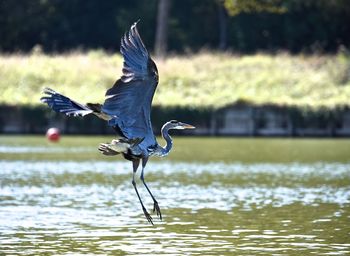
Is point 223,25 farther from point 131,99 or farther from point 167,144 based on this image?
point 131,99

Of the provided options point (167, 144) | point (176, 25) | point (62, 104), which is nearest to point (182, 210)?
point (167, 144)

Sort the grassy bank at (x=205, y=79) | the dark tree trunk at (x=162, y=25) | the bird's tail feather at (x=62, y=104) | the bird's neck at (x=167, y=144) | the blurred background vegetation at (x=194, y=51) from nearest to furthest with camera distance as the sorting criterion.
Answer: the bird's tail feather at (x=62, y=104) → the bird's neck at (x=167, y=144) → the grassy bank at (x=205, y=79) → the blurred background vegetation at (x=194, y=51) → the dark tree trunk at (x=162, y=25)

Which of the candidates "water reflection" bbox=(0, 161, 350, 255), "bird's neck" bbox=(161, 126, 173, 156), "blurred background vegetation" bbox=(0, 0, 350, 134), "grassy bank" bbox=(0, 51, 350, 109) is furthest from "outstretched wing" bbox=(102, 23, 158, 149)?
"grassy bank" bbox=(0, 51, 350, 109)

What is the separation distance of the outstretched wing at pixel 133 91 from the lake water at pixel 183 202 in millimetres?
1541

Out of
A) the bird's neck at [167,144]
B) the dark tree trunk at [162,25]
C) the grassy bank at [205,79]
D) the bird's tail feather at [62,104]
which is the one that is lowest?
the bird's neck at [167,144]

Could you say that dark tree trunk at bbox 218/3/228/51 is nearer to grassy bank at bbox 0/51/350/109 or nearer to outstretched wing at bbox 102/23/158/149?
grassy bank at bbox 0/51/350/109

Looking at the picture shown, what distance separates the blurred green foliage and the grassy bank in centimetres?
756

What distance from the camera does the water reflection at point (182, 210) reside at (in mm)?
14164

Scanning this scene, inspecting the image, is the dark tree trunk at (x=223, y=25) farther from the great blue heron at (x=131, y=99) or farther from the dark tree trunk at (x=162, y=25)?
the great blue heron at (x=131, y=99)

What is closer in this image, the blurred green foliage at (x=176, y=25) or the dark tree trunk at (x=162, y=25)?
the dark tree trunk at (x=162, y=25)

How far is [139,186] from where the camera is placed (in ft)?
75.5

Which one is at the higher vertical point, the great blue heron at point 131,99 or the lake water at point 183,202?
the great blue heron at point 131,99

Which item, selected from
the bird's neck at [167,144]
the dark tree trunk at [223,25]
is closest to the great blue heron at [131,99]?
the bird's neck at [167,144]

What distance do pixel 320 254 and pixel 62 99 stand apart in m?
3.83
